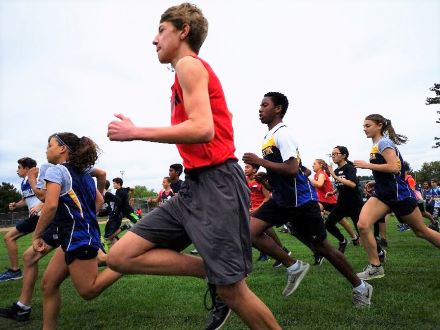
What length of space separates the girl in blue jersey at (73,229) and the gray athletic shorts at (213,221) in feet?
3.14

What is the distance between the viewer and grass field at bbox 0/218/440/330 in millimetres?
4062

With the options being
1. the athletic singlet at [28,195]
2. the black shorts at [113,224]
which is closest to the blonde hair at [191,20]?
the athletic singlet at [28,195]

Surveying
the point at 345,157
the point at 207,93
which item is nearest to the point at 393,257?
the point at 345,157

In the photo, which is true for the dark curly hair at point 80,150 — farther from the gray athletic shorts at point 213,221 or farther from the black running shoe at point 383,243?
the black running shoe at point 383,243

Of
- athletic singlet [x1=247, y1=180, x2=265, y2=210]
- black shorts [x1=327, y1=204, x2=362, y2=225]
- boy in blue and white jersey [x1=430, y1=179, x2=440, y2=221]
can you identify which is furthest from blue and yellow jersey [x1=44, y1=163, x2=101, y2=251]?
boy in blue and white jersey [x1=430, y1=179, x2=440, y2=221]

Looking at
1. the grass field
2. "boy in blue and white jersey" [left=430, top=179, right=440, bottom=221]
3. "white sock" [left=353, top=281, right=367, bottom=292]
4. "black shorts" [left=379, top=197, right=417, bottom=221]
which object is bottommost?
"boy in blue and white jersey" [left=430, top=179, right=440, bottom=221]

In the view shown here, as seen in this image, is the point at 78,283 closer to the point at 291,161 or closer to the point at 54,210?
the point at 54,210

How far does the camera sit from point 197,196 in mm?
2674

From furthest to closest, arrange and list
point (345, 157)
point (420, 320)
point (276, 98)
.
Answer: point (345, 157) < point (276, 98) < point (420, 320)

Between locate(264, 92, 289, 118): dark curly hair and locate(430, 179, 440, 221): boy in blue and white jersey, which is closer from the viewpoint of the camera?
locate(264, 92, 289, 118): dark curly hair

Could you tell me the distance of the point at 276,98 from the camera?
18.2 ft

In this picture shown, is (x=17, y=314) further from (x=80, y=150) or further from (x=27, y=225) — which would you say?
(x=27, y=225)

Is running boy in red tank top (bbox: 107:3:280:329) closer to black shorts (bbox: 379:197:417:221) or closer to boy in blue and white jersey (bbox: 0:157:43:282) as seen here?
black shorts (bbox: 379:197:417:221)

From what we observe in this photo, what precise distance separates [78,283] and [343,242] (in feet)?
21.0
